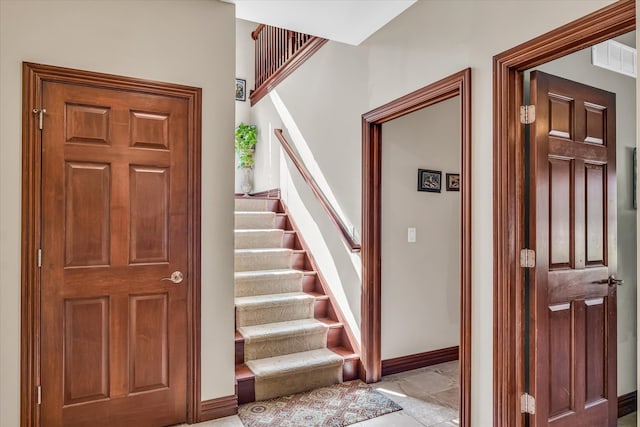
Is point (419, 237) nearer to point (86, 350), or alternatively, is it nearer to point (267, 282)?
point (267, 282)

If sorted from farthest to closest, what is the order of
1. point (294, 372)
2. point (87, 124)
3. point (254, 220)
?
point (254, 220) < point (294, 372) < point (87, 124)

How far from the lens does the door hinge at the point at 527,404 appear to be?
6.66 feet

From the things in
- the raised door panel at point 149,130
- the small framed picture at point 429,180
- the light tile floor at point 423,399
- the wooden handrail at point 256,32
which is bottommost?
the light tile floor at point 423,399

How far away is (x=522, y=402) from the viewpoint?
2039 mm

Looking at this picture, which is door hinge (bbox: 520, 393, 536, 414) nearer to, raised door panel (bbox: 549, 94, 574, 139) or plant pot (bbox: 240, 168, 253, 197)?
raised door panel (bbox: 549, 94, 574, 139)

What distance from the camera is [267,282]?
360cm

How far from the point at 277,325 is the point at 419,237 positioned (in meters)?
1.38

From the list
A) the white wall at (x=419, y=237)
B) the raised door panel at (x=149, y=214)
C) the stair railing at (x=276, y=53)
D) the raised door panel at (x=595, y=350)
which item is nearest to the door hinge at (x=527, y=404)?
the raised door panel at (x=595, y=350)

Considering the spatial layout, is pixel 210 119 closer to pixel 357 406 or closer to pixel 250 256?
pixel 250 256

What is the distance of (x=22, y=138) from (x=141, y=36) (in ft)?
2.87

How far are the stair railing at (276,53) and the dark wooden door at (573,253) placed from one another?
2326 mm

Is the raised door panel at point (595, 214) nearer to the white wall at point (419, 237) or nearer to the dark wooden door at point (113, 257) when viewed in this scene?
the white wall at point (419, 237)

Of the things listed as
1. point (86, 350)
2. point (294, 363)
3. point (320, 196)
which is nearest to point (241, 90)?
point (320, 196)

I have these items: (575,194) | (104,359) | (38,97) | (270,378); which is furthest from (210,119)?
(575,194)
